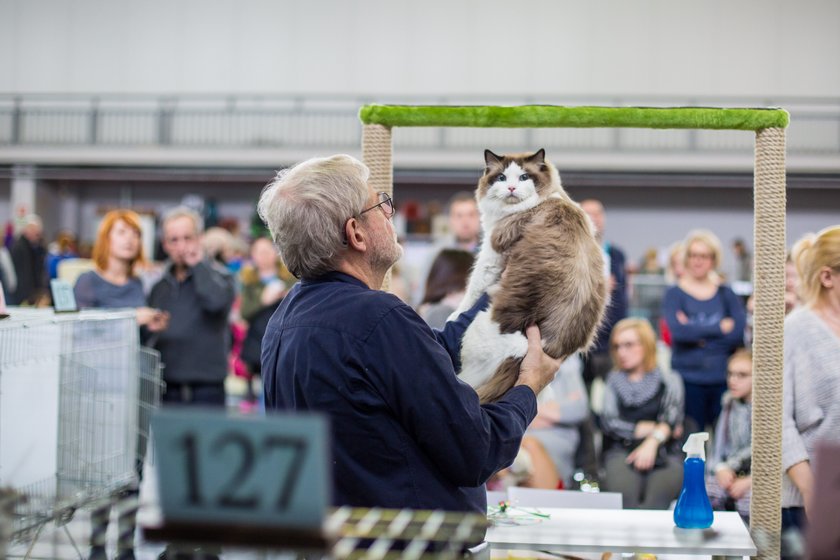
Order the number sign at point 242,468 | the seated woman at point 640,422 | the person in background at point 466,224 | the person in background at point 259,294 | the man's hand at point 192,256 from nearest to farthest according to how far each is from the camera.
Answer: the number sign at point 242,468
the person in background at point 466,224
the seated woman at point 640,422
the man's hand at point 192,256
the person in background at point 259,294

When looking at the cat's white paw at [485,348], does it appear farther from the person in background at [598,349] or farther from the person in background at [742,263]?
the person in background at [742,263]

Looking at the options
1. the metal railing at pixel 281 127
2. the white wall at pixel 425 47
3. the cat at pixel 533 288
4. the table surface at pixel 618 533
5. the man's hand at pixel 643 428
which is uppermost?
the white wall at pixel 425 47

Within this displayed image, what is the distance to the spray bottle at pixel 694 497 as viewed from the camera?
6.18 feet

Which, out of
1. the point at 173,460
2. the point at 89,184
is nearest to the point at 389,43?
the point at 89,184

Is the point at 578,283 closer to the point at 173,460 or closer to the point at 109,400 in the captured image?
the point at 173,460

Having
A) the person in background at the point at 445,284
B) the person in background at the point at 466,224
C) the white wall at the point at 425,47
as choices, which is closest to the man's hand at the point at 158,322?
the person in background at the point at 466,224

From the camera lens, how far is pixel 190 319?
3465mm

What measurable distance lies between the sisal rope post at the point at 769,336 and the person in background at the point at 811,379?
27cm

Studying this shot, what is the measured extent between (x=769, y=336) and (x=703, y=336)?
7.71 feet

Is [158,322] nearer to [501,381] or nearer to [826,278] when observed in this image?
[501,381]

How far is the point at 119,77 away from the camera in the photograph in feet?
45.0

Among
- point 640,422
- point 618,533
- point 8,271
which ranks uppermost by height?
point 8,271

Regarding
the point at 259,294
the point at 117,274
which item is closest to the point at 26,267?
the point at 259,294

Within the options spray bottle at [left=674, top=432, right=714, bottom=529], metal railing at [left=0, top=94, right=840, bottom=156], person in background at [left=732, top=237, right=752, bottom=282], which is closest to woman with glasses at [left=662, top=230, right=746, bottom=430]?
spray bottle at [left=674, top=432, right=714, bottom=529]
